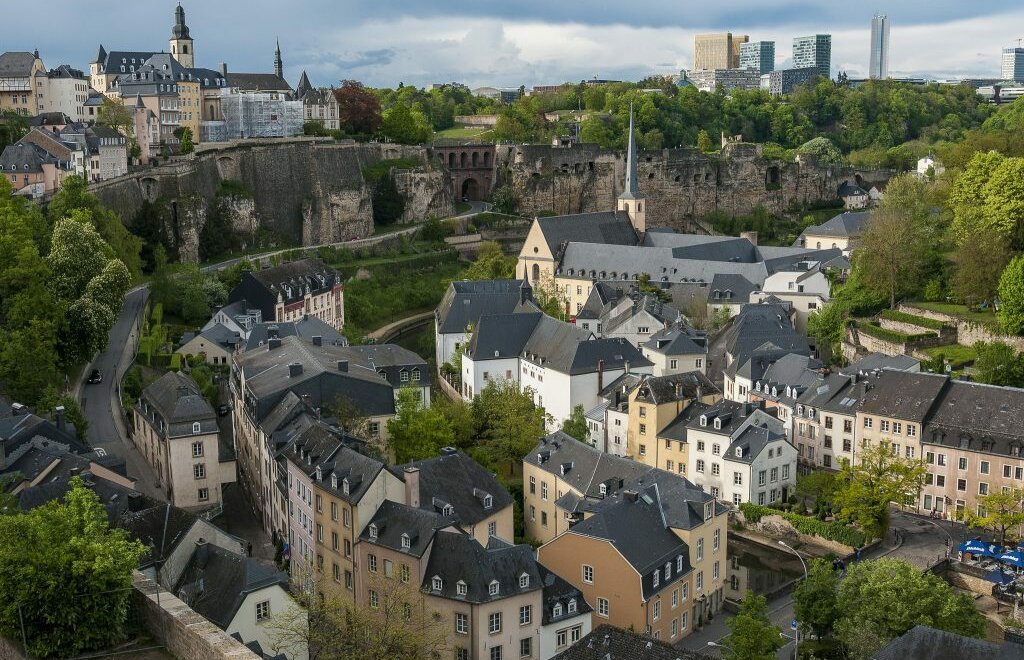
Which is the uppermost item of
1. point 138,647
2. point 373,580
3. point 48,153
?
point 48,153

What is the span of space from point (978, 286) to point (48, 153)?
44.9m

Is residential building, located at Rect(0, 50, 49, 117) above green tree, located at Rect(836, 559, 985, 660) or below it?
above

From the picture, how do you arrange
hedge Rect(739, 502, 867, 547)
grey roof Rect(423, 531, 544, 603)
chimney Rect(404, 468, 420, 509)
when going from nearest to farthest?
grey roof Rect(423, 531, 544, 603) → chimney Rect(404, 468, 420, 509) → hedge Rect(739, 502, 867, 547)

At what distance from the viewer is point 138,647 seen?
18953 mm

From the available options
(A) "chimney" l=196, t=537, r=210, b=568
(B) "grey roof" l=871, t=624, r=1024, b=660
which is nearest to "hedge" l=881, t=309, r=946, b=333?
(B) "grey roof" l=871, t=624, r=1024, b=660

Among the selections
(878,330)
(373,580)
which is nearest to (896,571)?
(373,580)

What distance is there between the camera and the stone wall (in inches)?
674

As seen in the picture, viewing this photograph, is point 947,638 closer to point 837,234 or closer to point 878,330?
point 878,330

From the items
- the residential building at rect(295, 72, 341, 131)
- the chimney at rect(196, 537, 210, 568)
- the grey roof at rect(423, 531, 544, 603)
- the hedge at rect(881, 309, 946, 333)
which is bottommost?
the grey roof at rect(423, 531, 544, 603)

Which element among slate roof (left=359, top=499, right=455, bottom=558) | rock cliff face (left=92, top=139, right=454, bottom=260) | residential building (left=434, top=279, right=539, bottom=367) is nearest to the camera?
slate roof (left=359, top=499, right=455, bottom=558)

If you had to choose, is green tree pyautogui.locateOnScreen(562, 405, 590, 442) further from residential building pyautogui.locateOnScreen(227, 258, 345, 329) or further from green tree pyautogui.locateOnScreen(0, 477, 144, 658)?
green tree pyautogui.locateOnScreen(0, 477, 144, 658)

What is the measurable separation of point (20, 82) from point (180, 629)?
64.6 m

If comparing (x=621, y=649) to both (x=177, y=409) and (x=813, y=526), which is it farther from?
(x=177, y=409)

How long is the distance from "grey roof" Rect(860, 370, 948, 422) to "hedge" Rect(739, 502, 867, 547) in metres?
5.01
